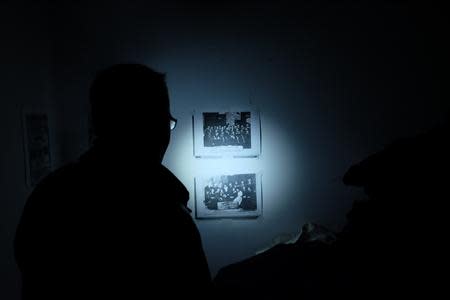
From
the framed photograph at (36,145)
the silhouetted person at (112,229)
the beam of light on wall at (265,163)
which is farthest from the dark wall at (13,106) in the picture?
the silhouetted person at (112,229)

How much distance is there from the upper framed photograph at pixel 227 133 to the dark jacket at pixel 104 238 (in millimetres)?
1011

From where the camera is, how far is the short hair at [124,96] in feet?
2.51

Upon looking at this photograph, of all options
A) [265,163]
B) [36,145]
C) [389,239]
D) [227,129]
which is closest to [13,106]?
[36,145]

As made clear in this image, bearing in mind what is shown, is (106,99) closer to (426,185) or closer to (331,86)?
(426,185)

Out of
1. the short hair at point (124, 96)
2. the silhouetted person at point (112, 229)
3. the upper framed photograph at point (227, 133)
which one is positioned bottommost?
the silhouetted person at point (112, 229)

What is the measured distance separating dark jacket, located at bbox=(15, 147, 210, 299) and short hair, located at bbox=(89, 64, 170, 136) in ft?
0.24

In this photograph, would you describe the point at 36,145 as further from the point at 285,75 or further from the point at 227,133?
the point at 285,75

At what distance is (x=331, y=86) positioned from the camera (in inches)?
67.5

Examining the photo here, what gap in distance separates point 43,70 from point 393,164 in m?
1.35

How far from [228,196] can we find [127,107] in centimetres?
105

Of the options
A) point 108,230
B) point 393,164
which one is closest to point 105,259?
point 108,230

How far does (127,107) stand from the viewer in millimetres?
764

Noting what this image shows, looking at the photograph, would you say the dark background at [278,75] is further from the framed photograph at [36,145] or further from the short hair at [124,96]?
the short hair at [124,96]

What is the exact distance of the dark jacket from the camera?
0.71 m
